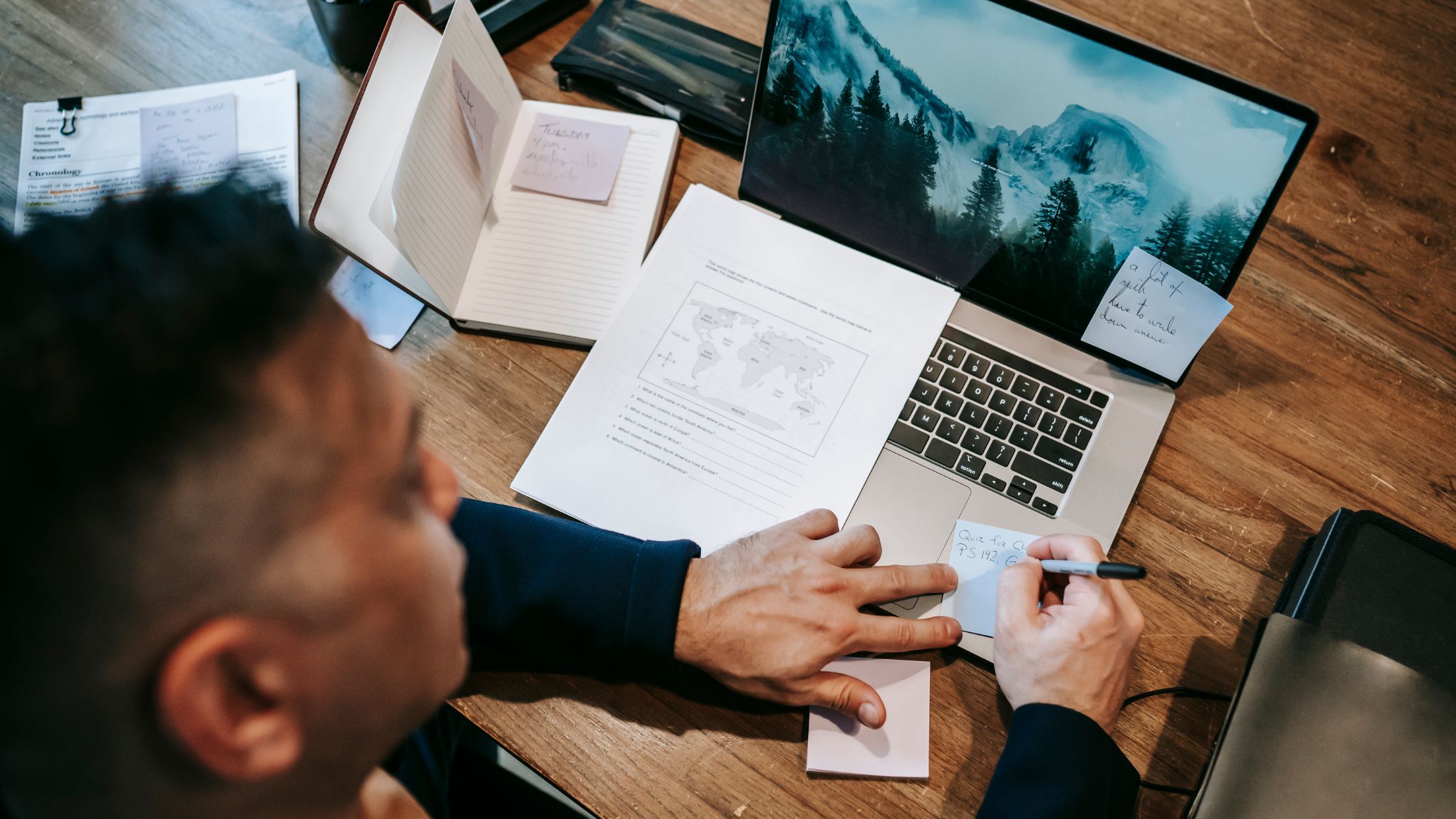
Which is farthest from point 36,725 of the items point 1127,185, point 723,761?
point 1127,185

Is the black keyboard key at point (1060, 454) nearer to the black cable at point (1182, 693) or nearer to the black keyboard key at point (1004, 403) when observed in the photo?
the black keyboard key at point (1004, 403)

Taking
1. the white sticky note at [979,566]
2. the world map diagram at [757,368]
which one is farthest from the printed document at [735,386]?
the white sticky note at [979,566]

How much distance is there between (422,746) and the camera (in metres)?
0.77

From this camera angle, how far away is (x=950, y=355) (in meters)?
0.81

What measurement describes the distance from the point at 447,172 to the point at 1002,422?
581 millimetres

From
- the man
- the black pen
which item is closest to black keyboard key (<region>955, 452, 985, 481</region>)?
the black pen

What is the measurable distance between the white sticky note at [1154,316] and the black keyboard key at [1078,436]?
8 centimetres

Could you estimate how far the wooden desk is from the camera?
673 millimetres

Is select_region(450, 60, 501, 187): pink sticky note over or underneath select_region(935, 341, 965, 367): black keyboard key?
over

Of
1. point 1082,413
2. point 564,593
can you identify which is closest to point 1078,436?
point 1082,413

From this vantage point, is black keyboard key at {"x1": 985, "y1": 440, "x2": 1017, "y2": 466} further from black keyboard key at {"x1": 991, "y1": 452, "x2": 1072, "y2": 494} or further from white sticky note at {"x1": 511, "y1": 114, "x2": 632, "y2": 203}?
white sticky note at {"x1": 511, "y1": 114, "x2": 632, "y2": 203}

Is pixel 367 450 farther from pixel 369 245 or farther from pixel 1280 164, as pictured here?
pixel 1280 164

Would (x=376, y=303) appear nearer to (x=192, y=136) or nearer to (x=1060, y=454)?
(x=192, y=136)

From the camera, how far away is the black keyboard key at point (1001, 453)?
768 mm
